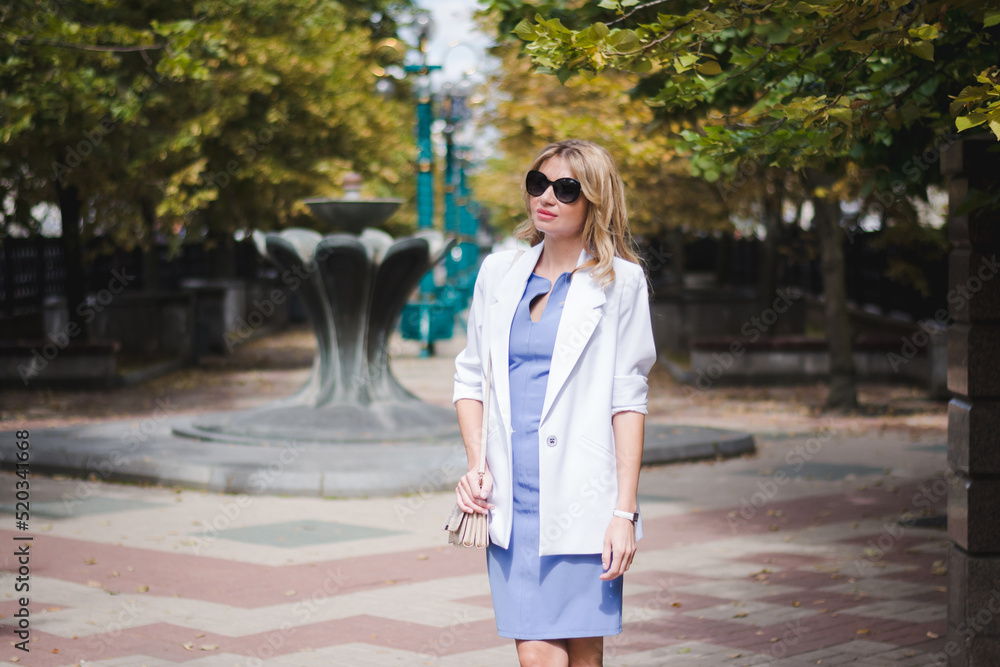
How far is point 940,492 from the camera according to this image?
10047mm

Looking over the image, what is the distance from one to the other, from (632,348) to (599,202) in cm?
44

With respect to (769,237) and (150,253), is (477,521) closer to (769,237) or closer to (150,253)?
(769,237)

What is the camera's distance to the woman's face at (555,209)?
3496 mm

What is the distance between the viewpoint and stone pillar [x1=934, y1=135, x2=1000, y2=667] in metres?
5.00

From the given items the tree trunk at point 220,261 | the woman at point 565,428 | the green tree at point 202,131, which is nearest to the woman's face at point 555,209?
the woman at point 565,428

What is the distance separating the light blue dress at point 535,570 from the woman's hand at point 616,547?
6 centimetres

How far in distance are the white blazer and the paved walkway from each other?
2.23 meters

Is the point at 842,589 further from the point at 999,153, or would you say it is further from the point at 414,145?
the point at 414,145

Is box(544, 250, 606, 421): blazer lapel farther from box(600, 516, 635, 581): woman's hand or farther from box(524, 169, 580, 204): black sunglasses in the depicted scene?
box(600, 516, 635, 581): woman's hand

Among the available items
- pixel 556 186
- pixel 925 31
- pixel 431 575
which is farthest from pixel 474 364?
pixel 431 575

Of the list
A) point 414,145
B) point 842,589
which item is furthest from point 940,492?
point 414,145

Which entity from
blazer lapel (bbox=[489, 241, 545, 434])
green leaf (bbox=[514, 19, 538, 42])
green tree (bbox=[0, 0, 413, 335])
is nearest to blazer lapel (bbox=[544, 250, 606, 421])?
blazer lapel (bbox=[489, 241, 545, 434])

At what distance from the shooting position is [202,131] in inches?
669

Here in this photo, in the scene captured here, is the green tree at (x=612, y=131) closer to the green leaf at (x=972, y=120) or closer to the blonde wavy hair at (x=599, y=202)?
the green leaf at (x=972, y=120)
